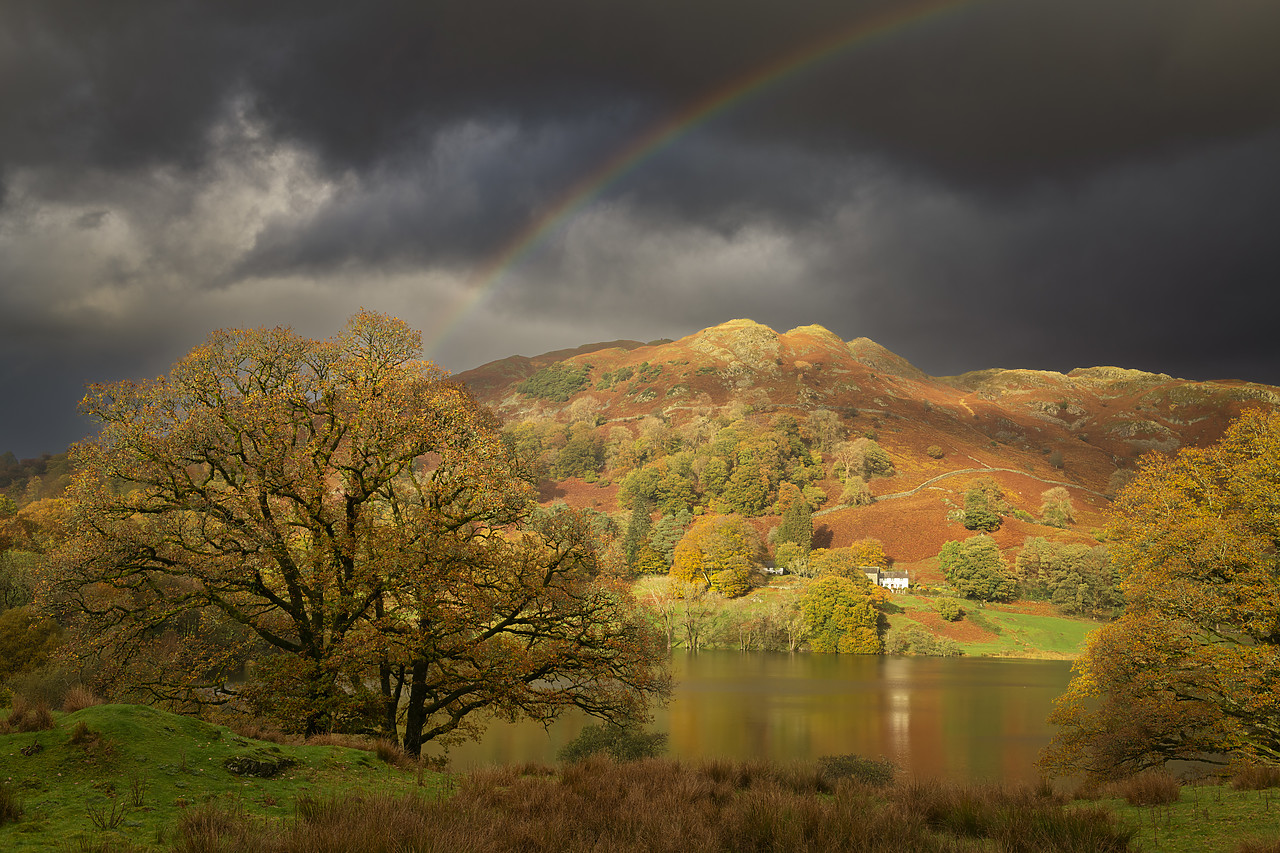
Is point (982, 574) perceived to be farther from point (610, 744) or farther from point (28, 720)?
point (28, 720)

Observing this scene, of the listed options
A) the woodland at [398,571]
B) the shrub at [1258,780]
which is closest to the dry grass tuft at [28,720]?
the woodland at [398,571]

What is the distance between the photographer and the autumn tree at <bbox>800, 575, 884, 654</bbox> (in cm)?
7181

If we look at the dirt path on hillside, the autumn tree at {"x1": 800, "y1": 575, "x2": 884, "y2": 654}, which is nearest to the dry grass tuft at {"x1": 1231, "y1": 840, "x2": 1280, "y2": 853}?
the autumn tree at {"x1": 800, "y1": 575, "x2": 884, "y2": 654}

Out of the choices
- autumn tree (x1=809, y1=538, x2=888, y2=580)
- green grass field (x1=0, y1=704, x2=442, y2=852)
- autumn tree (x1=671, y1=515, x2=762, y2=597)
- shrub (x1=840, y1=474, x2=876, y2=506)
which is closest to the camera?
green grass field (x1=0, y1=704, x2=442, y2=852)

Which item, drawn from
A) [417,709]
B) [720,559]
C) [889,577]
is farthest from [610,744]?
[889,577]

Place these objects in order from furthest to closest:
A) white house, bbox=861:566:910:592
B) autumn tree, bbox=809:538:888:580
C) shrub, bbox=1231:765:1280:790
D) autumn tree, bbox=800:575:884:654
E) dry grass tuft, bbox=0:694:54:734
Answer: white house, bbox=861:566:910:592
autumn tree, bbox=809:538:888:580
autumn tree, bbox=800:575:884:654
shrub, bbox=1231:765:1280:790
dry grass tuft, bbox=0:694:54:734

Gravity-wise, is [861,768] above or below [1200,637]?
below

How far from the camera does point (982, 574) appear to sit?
85.2 m

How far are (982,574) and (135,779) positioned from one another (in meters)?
93.7

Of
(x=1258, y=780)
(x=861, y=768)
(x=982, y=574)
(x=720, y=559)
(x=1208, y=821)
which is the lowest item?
(x=861, y=768)

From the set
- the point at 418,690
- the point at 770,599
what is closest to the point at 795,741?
the point at 418,690

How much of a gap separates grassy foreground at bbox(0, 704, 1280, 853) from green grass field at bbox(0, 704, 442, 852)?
0.02 m

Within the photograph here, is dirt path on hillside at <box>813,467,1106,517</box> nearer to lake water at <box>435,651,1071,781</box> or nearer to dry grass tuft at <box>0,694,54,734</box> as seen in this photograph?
lake water at <box>435,651,1071,781</box>

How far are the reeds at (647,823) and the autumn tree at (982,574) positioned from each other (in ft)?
277
